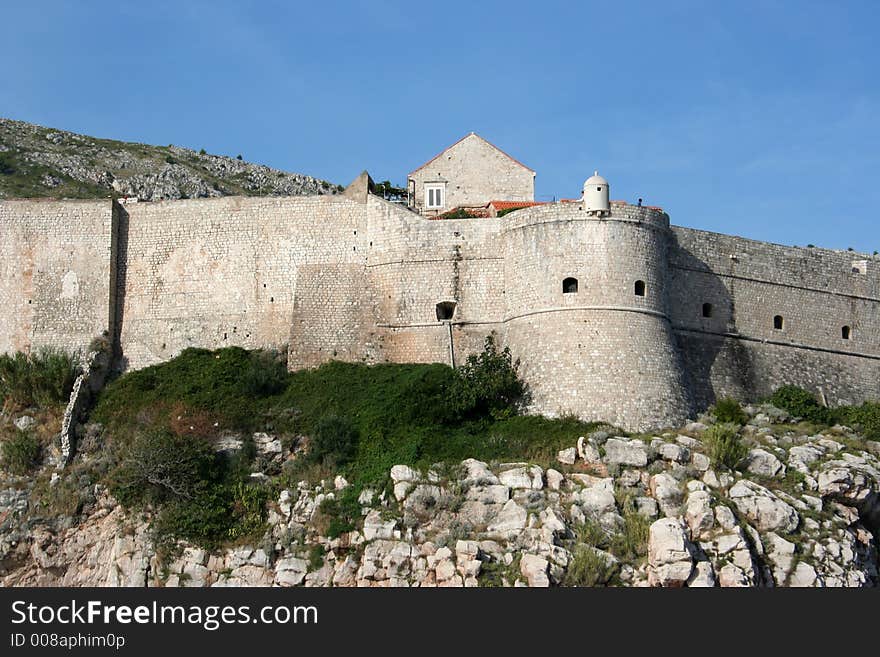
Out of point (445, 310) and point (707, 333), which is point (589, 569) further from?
point (707, 333)

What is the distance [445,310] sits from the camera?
118 feet

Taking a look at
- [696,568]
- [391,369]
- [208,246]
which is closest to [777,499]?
[696,568]

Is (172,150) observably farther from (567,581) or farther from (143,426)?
(567,581)

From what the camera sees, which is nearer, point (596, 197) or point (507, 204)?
point (596, 197)

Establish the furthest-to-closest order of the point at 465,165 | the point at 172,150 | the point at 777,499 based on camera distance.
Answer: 1. the point at 172,150
2. the point at 465,165
3. the point at 777,499

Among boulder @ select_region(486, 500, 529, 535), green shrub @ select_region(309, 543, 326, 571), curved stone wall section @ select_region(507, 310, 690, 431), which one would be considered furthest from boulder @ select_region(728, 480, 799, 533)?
green shrub @ select_region(309, 543, 326, 571)

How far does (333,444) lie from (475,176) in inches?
608

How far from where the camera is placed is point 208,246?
37.5 m

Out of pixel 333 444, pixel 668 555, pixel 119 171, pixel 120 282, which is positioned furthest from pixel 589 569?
pixel 119 171

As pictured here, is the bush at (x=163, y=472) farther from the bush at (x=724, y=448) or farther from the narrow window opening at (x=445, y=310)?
the bush at (x=724, y=448)

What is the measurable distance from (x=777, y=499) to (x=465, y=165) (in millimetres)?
18912

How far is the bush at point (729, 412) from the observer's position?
33906 millimetres

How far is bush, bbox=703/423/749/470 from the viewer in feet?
102

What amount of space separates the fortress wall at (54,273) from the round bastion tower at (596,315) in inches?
444
